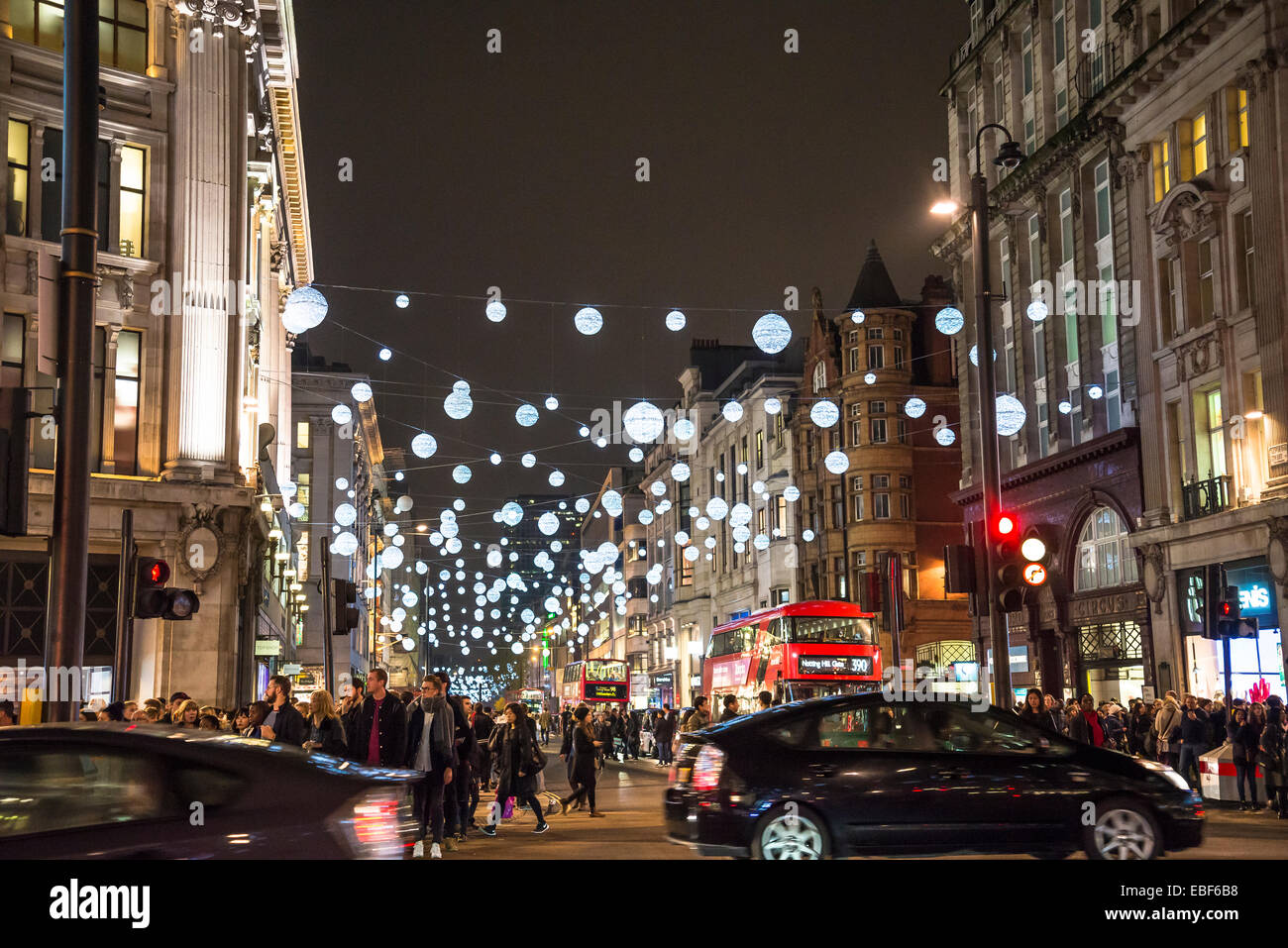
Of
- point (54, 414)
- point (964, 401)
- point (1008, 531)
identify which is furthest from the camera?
point (964, 401)

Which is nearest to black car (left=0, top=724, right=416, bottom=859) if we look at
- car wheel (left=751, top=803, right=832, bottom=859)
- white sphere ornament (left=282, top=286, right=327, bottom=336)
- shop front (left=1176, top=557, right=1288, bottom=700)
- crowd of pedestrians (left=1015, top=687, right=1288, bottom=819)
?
car wheel (left=751, top=803, right=832, bottom=859)

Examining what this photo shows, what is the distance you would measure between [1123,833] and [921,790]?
1778 millimetres

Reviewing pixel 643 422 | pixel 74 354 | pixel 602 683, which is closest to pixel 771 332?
pixel 643 422

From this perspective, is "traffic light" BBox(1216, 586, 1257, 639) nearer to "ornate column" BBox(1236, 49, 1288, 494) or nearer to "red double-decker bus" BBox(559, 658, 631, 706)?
"ornate column" BBox(1236, 49, 1288, 494)

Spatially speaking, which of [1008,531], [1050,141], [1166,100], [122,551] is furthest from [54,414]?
[1050,141]

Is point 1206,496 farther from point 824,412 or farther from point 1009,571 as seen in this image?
point 1009,571

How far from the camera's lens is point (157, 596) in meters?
13.9

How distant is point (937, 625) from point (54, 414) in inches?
1867

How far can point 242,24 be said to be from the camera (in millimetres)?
31625

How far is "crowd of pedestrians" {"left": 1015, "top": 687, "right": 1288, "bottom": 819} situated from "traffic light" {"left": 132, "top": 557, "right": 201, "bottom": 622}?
424 inches

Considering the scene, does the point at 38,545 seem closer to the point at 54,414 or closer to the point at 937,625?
the point at 54,414

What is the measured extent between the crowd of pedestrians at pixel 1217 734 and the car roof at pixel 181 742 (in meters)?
12.1

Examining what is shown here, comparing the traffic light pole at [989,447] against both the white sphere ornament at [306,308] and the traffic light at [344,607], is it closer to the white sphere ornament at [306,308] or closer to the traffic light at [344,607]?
the traffic light at [344,607]

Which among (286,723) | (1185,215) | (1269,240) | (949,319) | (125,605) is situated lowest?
(286,723)
